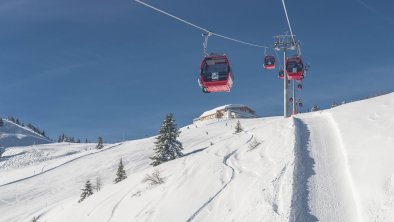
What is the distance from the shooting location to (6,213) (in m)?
50.8

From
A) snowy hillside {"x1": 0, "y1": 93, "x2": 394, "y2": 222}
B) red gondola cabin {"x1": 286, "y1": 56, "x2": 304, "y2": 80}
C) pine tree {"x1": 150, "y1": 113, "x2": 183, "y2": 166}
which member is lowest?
pine tree {"x1": 150, "y1": 113, "x2": 183, "y2": 166}

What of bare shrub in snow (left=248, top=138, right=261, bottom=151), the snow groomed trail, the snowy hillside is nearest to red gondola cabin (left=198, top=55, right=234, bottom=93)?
the snowy hillside

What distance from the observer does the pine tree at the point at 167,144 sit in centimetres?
4472

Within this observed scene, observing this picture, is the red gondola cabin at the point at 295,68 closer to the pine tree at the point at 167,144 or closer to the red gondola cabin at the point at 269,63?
the red gondola cabin at the point at 269,63

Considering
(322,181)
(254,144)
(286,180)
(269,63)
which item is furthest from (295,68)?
(286,180)

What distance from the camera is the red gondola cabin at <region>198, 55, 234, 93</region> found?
2470 centimetres

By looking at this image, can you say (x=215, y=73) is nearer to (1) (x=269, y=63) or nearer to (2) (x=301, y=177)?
(2) (x=301, y=177)

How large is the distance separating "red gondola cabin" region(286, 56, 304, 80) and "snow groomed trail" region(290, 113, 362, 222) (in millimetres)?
14437

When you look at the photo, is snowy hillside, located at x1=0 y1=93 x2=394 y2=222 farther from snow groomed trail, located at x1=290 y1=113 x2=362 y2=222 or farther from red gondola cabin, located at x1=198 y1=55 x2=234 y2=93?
red gondola cabin, located at x1=198 y1=55 x2=234 y2=93

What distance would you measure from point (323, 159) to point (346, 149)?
0.83 m

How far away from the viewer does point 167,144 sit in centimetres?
4600

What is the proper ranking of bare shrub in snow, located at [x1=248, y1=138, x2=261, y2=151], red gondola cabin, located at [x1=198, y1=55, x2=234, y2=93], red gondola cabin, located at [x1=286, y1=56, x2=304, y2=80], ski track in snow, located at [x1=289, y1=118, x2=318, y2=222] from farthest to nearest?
red gondola cabin, located at [x1=286, y1=56, x2=304, y2=80] < red gondola cabin, located at [x1=198, y1=55, x2=234, y2=93] < bare shrub in snow, located at [x1=248, y1=138, x2=261, y2=151] < ski track in snow, located at [x1=289, y1=118, x2=318, y2=222]

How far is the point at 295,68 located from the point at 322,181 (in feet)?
66.9

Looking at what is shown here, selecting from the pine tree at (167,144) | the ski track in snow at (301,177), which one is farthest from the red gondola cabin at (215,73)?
the pine tree at (167,144)
